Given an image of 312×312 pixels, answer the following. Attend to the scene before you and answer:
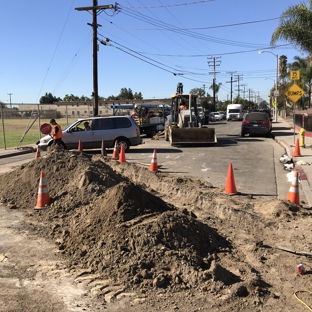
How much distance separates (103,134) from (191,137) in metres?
4.66

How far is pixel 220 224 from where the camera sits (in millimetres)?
6371

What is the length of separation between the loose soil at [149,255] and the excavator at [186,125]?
11946 mm

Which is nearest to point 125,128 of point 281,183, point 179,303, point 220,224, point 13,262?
point 281,183

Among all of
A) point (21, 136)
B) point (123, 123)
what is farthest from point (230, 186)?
point (21, 136)

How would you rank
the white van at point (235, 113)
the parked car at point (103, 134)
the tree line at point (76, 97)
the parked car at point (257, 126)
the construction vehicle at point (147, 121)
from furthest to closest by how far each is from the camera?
the tree line at point (76, 97), the white van at point (235, 113), the construction vehicle at point (147, 121), the parked car at point (257, 126), the parked car at point (103, 134)

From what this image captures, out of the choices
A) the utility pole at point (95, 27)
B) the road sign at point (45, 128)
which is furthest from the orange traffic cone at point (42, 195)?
the utility pole at point (95, 27)

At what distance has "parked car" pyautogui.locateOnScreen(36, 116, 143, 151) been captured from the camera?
17250 mm

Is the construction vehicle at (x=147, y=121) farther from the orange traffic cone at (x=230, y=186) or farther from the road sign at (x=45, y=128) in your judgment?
the orange traffic cone at (x=230, y=186)

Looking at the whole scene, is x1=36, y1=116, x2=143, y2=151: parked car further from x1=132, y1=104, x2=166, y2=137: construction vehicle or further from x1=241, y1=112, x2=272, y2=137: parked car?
x1=241, y1=112, x2=272, y2=137: parked car

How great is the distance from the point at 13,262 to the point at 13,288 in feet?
2.59

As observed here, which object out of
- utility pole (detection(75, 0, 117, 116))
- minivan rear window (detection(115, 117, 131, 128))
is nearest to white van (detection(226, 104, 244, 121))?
utility pole (detection(75, 0, 117, 116))

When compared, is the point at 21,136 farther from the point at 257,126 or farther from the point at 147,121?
the point at 257,126

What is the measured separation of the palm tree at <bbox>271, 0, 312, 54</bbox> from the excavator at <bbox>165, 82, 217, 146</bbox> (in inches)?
225

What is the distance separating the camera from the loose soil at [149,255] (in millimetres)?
3920
